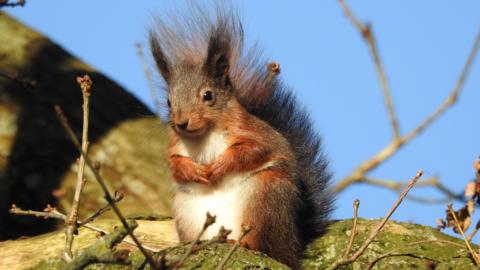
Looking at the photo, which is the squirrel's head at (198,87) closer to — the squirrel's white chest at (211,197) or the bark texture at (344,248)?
the squirrel's white chest at (211,197)

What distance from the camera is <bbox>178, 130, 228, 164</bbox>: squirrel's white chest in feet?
12.6

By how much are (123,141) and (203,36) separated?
204cm

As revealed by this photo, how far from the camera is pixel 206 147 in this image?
3852mm

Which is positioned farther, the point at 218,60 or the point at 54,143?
the point at 54,143

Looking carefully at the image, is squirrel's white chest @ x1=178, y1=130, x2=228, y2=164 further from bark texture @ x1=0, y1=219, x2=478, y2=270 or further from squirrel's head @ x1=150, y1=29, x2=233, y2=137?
bark texture @ x1=0, y1=219, x2=478, y2=270

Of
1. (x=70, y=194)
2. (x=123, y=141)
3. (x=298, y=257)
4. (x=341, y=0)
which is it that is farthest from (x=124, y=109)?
(x=341, y=0)

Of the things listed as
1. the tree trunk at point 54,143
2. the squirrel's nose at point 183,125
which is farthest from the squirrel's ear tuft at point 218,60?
the tree trunk at point 54,143

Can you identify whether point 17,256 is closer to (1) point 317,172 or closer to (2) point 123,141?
(1) point 317,172

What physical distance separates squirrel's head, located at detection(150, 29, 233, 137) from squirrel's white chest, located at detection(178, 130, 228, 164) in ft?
0.14

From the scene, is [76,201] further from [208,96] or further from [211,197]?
[208,96]

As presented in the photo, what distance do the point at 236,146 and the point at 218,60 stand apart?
0.59m

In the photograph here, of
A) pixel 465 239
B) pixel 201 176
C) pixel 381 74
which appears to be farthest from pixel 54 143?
pixel 381 74

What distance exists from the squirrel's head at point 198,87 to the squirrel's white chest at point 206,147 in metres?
0.04

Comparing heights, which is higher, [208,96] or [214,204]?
[208,96]
